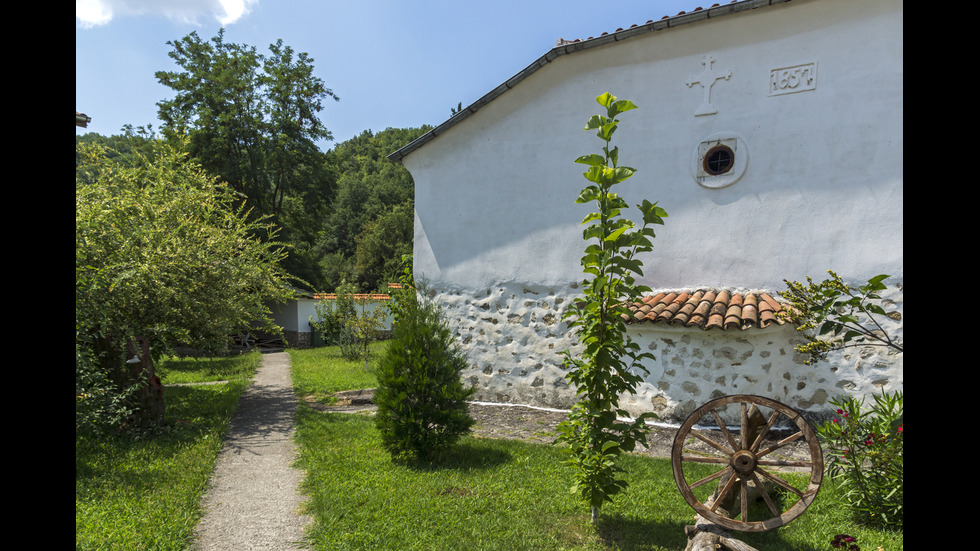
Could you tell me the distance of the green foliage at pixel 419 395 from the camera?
6.07m

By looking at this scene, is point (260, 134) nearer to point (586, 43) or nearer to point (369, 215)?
point (369, 215)

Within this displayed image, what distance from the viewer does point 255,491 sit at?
5.42 metres

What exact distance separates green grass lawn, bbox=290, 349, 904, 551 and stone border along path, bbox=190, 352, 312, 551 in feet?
0.76

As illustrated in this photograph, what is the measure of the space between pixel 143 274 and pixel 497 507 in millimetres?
5612

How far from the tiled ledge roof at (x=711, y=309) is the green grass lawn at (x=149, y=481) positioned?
527 cm

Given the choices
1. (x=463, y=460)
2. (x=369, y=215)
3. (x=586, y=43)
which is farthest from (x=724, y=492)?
(x=369, y=215)

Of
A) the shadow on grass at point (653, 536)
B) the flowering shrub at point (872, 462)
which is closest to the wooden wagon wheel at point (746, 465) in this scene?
the shadow on grass at point (653, 536)

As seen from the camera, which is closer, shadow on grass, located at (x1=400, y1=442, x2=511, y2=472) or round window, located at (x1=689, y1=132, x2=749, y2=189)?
shadow on grass, located at (x1=400, y1=442, x2=511, y2=472)

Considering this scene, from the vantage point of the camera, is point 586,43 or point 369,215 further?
point 369,215

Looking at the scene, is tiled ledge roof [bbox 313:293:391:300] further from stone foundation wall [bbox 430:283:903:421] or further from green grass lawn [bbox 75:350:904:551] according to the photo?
green grass lawn [bbox 75:350:904:551]

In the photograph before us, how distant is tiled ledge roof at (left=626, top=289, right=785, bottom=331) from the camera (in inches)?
256

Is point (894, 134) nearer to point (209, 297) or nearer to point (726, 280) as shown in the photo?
point (726, 280)

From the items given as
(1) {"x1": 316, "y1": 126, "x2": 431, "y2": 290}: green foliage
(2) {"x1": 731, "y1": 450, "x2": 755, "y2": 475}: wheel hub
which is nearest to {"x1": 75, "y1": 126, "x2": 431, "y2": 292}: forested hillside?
(1) {"x1": 316, "y1": 126, "x2": 431, "y2": 290}: green foliage
